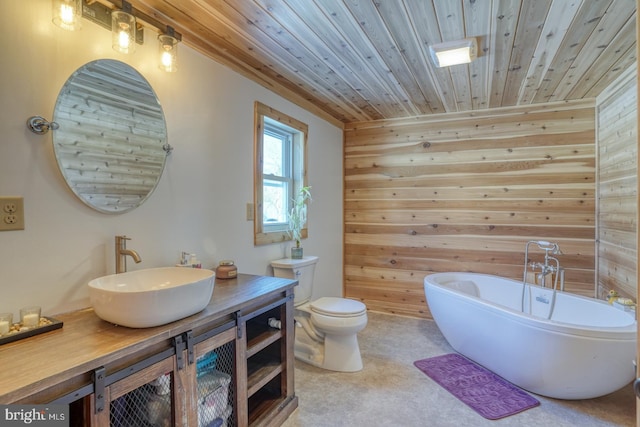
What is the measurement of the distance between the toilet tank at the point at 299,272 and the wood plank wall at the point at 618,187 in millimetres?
2339

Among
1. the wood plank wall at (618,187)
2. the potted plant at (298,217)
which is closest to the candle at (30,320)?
the potted plant at (298,217)

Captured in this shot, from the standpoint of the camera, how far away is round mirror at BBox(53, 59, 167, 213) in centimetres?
141

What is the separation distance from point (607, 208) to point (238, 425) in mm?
3267

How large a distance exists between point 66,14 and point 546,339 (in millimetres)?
2906

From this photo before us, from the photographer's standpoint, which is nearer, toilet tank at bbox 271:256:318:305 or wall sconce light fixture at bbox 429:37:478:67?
wall sconce light fixture at bbox 429:37:478:67

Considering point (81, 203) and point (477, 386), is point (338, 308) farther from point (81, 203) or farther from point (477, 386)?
point (81, 203)

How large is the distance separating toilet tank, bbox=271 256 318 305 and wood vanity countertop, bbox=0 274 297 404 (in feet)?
3.55

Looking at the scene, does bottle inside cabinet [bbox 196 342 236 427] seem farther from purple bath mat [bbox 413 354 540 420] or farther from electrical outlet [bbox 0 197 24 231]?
purple bath mat [bbox 413 354 540 420]

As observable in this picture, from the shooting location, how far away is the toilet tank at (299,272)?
2615 millimetres

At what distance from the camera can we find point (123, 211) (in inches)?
63.5

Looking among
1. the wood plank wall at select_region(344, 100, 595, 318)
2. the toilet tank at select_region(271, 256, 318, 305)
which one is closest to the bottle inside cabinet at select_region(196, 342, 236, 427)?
the toilet tank at select_region(271, 256, 318, 305)

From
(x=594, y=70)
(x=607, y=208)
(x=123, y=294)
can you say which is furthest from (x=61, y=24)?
(x=607, y=208)

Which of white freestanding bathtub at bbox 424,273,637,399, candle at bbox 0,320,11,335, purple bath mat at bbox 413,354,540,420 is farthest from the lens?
purple bath mat at bbox 413,354,540,420

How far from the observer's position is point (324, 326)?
244 centimetres
